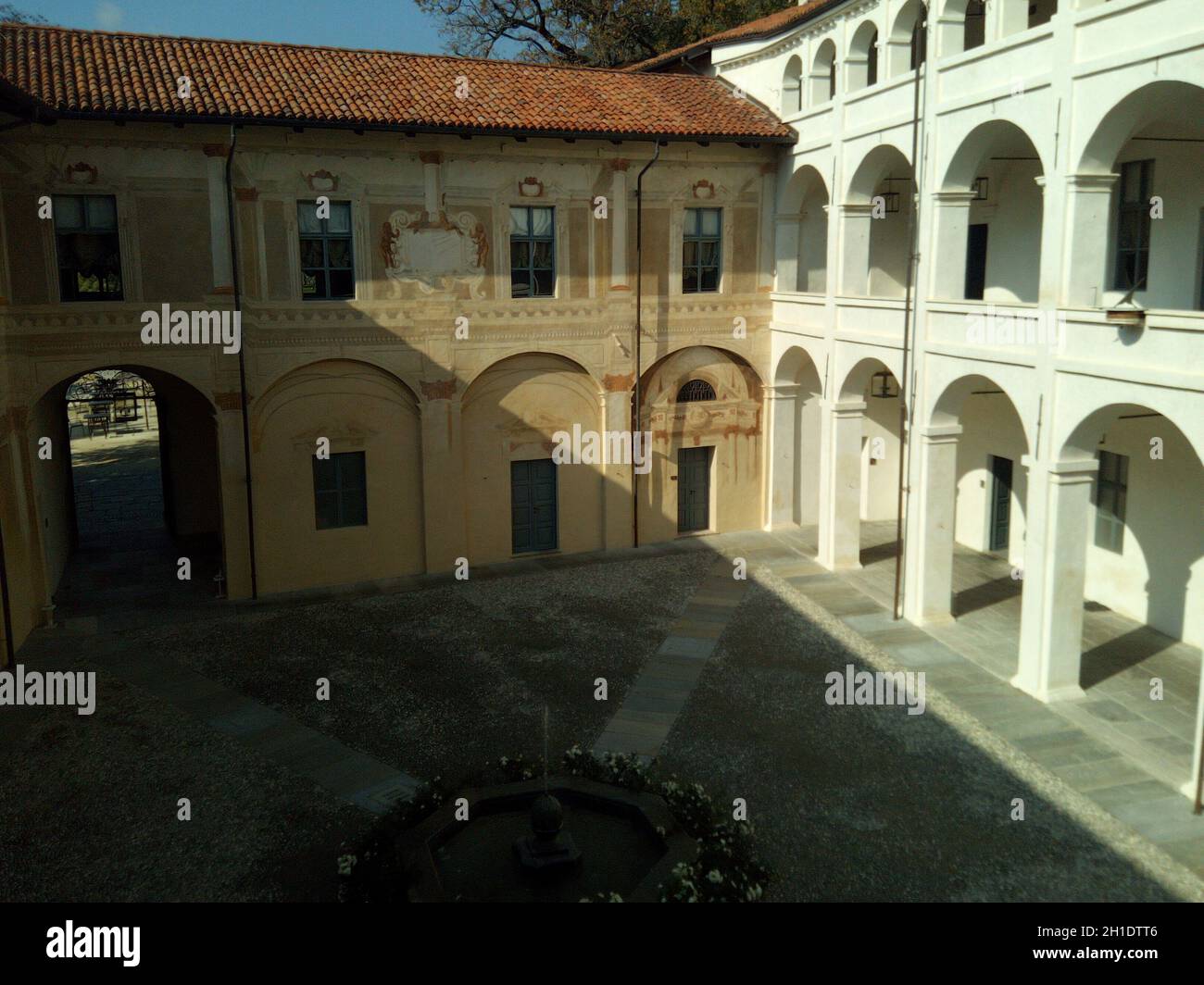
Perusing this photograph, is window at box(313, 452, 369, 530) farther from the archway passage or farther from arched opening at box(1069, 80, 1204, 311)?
arched opening at box(1069, 80, 1204, 311)

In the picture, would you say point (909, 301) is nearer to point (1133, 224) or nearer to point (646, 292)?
point (1133, 224)

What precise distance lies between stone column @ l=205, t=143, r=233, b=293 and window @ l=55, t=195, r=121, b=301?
1529 mm

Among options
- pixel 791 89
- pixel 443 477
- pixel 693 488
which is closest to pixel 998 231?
pixel 791 89

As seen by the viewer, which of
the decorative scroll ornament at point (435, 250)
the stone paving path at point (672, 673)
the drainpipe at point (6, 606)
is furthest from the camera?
the decorative scroll ornament at point (435, 250)

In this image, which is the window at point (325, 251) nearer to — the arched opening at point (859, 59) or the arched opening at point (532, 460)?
the arched opening at point (532, 460)

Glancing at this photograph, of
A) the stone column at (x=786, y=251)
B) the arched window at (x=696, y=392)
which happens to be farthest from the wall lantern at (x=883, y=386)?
Answer: the arched window at (x=696, y=392)

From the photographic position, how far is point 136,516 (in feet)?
84.9

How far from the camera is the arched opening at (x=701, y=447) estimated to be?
72.6 ft

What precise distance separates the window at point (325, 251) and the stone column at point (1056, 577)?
40.5 ft

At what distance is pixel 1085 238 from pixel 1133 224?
3.31 metres

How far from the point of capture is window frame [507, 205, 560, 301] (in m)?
20.3

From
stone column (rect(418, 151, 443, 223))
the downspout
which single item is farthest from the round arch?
stone column (rect(418, 151, 443, 223))

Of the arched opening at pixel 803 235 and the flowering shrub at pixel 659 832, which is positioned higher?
the arched opening at pixel 803 235

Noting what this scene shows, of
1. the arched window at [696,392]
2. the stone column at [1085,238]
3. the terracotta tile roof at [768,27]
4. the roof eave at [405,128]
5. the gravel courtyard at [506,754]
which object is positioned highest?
the terracotta tile roof at [768,27]
